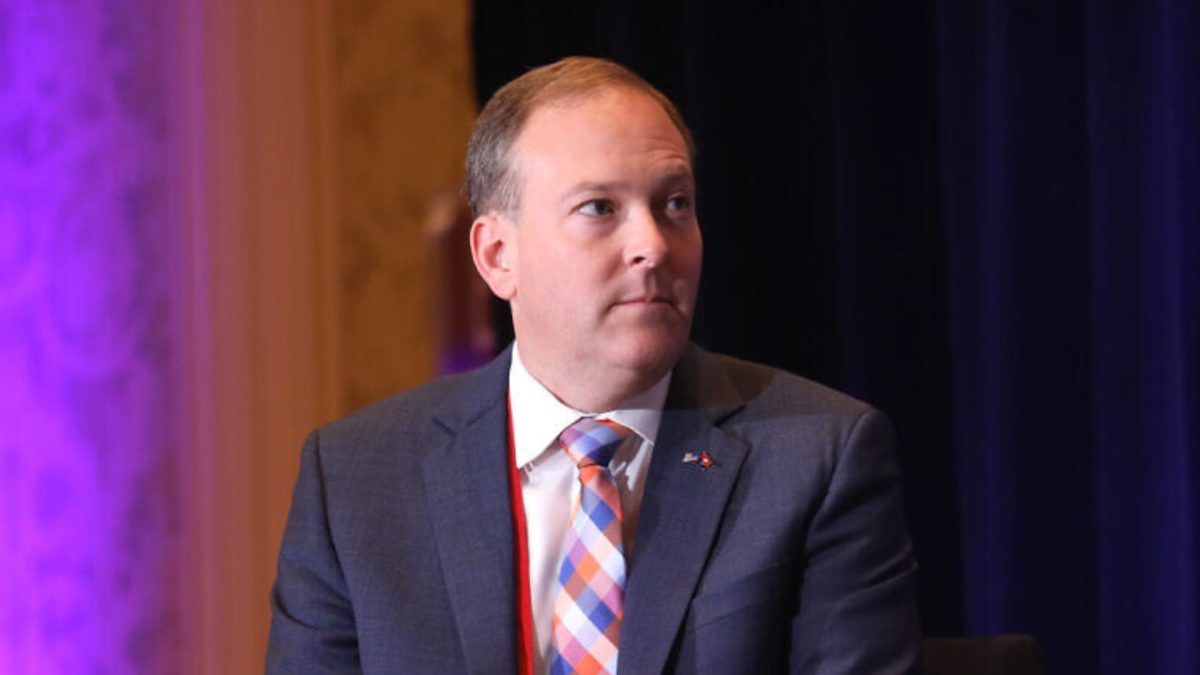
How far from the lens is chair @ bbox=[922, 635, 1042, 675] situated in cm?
212

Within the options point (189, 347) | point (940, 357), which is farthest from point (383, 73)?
point (940, 357)

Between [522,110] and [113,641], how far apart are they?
1.95 meters

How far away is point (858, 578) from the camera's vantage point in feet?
6.10

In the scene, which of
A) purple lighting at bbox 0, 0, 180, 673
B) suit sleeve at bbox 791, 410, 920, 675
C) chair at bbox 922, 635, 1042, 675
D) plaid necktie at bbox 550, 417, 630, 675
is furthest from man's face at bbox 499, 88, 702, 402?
purple lighting at bbox 0, 0, 180, 673

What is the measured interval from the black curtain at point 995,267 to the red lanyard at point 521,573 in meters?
1.28

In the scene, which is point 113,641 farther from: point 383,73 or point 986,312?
point 986,312

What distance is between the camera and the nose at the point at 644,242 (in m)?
1.84

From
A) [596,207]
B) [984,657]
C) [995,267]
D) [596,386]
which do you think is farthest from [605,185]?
[995,267]

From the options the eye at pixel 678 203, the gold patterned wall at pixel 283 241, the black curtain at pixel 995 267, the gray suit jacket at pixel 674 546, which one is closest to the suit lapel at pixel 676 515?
the gray suit jacket at pixel 674 546

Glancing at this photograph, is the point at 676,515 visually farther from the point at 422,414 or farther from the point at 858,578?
the point at 422,414

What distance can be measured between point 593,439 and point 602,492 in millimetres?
72

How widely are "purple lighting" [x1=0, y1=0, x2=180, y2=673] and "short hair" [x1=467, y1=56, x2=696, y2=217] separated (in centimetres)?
159

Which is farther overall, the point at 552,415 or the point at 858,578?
the point at 552,415

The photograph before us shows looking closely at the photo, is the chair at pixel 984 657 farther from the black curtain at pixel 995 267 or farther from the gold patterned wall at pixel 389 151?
the gold patterned wall at pixel 389 151
